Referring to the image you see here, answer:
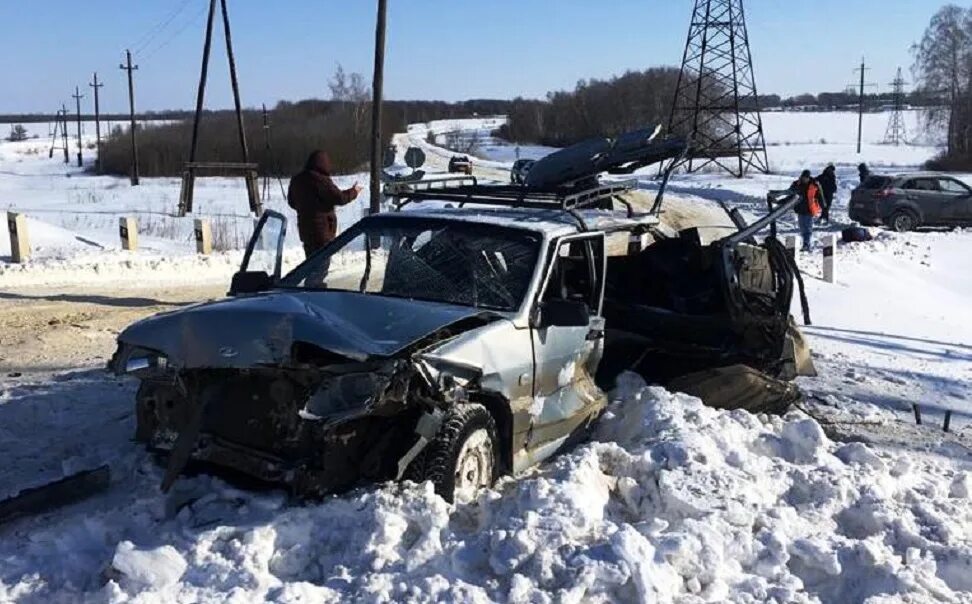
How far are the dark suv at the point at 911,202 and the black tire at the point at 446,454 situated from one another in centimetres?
2480

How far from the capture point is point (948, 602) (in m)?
4.14

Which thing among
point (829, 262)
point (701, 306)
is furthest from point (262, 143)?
point (701, 306)

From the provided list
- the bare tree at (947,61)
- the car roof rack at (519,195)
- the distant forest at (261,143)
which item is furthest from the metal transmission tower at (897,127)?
the car roof rack at (519,195)

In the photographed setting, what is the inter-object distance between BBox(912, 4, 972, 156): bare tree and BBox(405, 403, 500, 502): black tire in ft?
227

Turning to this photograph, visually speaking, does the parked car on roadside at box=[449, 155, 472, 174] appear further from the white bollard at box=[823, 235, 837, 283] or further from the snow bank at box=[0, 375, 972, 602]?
the snow bank at box=[0, 375, 972, 602]

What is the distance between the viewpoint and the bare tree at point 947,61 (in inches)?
2717

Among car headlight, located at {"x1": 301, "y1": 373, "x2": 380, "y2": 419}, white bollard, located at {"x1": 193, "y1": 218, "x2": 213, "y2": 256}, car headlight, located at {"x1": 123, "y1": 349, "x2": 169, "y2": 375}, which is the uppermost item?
car headlight, located at {"x1": 123, "y1": 349, "x2": 169, "y2": 375}

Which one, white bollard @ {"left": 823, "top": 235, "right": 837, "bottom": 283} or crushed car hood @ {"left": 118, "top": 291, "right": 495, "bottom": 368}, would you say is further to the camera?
white bollard @ {"left": 823, "top": 235, "right": 837, "bottom": 283}

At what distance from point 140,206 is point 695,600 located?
3519 centimetres

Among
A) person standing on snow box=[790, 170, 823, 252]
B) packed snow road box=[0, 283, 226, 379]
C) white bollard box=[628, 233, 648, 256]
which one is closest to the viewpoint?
white bollard box=[628, 233, 648, 256]

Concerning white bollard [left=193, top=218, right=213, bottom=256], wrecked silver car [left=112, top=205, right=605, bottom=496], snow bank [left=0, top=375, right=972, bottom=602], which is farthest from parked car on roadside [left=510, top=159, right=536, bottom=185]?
white bollard [left=193, top=218, right=213, bottom=256]

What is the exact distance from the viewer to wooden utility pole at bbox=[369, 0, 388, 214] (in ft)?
58.7

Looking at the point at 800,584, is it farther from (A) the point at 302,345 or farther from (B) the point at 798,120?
(B) the point at 798,120

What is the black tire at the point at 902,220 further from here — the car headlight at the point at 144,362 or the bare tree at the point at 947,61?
the bare tree at the point at 947,61
